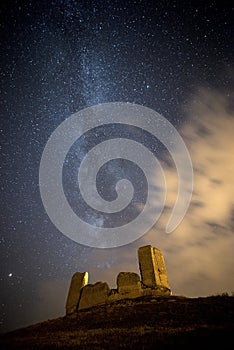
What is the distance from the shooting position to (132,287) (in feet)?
105

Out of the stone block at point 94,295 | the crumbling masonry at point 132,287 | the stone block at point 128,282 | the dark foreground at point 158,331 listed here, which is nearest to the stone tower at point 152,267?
the crumbling masonry at point 132,287

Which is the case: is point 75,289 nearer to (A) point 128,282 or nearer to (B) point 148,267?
(A) point 128,282

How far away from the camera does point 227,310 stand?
57.3 feet

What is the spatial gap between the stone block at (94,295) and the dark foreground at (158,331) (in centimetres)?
1109

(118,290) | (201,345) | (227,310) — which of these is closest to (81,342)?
(201,345)

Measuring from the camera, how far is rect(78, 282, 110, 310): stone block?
3284 centimetres

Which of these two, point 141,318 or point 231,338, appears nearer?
point 231,338

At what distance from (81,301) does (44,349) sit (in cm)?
2210

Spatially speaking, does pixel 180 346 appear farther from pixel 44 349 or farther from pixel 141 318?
pixel 141 318

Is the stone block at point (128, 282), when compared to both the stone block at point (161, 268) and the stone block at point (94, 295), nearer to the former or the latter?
the stone block at point (94, 295)

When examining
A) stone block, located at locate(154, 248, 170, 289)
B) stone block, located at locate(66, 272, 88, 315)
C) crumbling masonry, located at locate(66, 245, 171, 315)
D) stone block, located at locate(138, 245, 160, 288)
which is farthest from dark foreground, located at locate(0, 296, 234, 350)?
stone block, located at locate(66, 272, 88, 315)

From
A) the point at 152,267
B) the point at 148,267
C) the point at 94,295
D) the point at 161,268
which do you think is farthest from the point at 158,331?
the point at 94,295

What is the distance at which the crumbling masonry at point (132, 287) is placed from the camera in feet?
105

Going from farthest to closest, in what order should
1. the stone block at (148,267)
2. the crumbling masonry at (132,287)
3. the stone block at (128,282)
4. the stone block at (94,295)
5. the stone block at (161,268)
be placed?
the stone block at (161,268)
the stone block at (94,295)
the stone block at (148,267)
the stone block at (128,282)
the crumbling masonry at (132,287)
